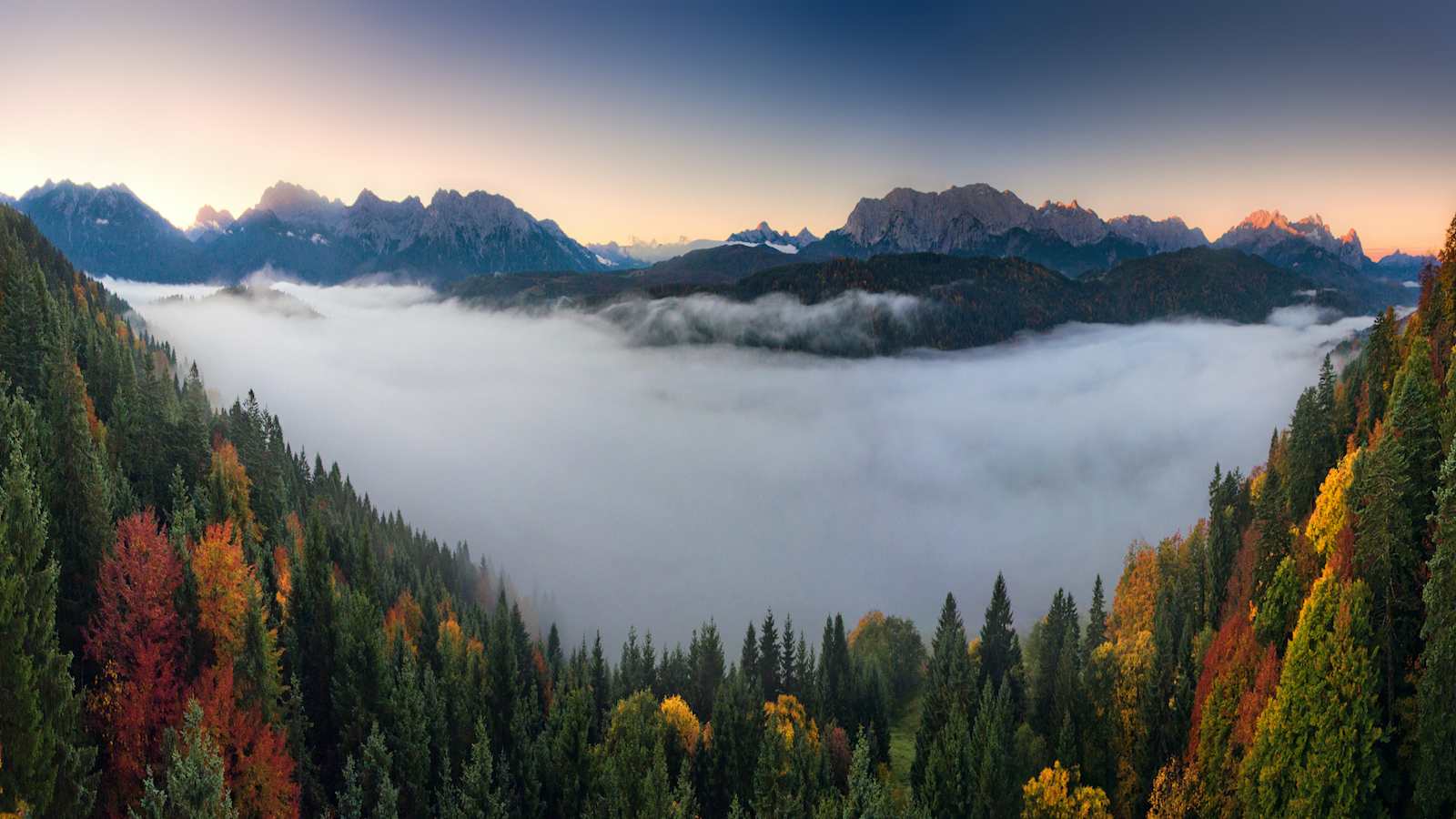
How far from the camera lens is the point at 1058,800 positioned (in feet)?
233

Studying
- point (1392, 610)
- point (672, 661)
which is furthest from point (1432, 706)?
point (672, 661)

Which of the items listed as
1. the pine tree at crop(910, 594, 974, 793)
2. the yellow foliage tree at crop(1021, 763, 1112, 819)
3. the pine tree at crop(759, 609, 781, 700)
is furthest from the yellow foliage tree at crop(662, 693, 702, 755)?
the yellow foliage tree at crop(1021, 763, 1112, 819)

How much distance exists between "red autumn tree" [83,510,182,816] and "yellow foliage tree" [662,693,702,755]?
174 feet

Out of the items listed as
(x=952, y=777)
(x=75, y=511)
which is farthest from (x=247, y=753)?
(x=952, y=777)

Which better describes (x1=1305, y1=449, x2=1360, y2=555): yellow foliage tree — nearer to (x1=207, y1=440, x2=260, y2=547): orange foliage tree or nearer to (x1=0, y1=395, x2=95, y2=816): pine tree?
(x1=0, y1=395, x2=95, y2=816): pine tree

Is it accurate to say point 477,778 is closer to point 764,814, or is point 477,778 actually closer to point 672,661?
point 764,814

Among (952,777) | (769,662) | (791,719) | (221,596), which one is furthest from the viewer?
(769,662)

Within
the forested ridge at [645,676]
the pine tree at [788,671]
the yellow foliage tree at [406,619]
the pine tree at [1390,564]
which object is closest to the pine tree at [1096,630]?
the forested ridge at [645,676]

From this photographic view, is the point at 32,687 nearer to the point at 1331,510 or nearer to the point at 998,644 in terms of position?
the point at 1331,510

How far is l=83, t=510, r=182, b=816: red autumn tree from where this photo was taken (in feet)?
155

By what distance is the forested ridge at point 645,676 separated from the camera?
47.5 meters

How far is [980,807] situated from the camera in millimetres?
71375

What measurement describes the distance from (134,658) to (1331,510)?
102m

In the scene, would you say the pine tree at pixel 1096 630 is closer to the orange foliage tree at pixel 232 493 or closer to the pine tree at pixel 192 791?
the pine tree at pixel 192 791
